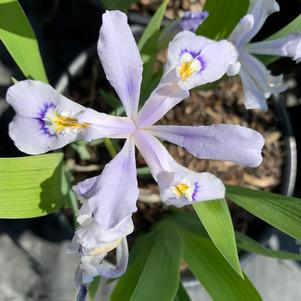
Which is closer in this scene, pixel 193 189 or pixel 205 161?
pixel 193 189

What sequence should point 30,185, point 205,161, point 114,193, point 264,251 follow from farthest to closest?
point 205,161 → point 264,251 → point 30,185 → point 114,193

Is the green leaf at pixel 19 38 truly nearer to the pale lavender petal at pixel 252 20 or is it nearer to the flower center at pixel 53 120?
the flower center at pixel 53 120

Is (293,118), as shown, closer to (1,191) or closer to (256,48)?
(256,48)

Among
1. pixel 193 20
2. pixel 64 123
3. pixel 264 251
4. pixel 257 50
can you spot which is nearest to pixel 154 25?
pixel 193 20

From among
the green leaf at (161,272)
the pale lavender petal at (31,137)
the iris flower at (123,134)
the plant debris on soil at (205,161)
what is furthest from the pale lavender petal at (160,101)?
the plant debris on soil at (205,161)

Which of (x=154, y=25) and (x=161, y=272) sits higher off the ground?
Answer: (x=154, y=25)

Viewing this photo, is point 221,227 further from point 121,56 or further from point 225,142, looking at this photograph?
point 121,56
